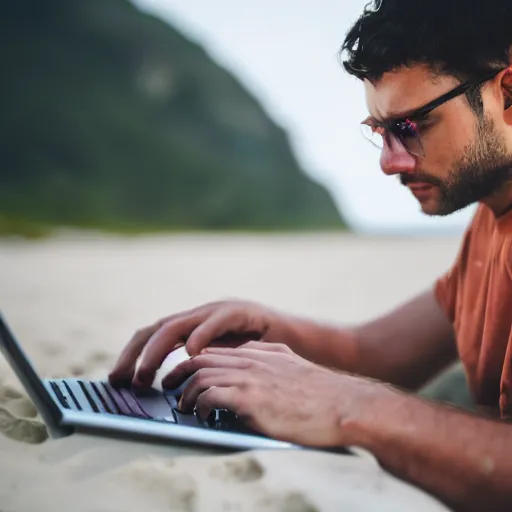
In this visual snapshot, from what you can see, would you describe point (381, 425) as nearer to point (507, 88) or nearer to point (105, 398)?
point (105, 398)

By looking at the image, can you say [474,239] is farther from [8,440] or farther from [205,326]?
[8,440]

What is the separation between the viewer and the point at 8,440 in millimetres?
1396

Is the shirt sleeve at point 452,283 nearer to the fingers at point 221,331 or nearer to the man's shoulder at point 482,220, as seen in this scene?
the man's shoulder at point 482,220

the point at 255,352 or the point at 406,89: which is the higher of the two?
the point at 406,89

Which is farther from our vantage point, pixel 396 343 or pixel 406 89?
pixel 396 343

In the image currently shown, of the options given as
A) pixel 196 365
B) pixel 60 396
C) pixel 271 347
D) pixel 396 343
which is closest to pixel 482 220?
pixel 396 343

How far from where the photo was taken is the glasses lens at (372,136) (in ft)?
5.08

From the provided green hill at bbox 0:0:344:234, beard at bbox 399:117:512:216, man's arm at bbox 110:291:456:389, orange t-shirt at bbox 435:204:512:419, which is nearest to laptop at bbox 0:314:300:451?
man's arm at bbox 110:291:456:389

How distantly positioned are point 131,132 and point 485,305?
3157 centimetres

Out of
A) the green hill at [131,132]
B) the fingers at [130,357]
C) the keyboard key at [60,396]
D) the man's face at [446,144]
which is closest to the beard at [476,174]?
the man's face at [446,144]

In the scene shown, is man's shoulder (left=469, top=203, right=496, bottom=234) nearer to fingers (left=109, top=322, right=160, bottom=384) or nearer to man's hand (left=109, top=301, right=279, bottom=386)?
man's hand (left=109, top=301, right=279, bottom=386)

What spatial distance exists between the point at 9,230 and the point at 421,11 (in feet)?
32.8

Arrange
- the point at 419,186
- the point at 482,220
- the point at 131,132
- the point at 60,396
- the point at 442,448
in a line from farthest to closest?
the point at 131,132 → the point at 482,220 → the point at 419,186 → the point at 60,396 → the point at 442,448

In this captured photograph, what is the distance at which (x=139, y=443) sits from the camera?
129cm
